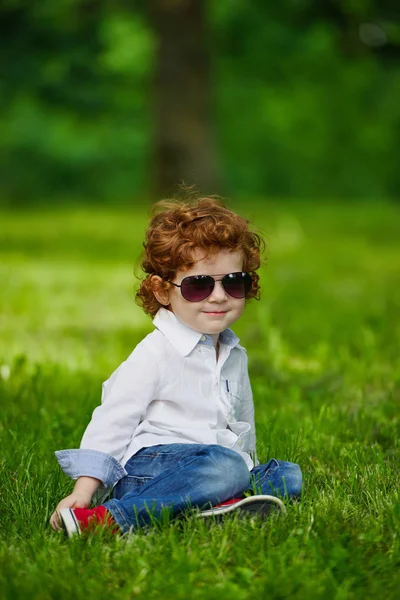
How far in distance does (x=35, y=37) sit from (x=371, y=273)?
19.3ft

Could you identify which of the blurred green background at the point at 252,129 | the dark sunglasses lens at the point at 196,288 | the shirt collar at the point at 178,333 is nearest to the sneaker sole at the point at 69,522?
the shirt collar at the point at 178,333

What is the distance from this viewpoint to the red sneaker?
2.97m

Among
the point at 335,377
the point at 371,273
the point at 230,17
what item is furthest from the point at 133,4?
the point at 335,377

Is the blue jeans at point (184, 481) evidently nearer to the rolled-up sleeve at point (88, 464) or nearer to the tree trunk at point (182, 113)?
the rolled-up sleeve at point (88, 464)

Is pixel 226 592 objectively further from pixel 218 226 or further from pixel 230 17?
pixel 230 17

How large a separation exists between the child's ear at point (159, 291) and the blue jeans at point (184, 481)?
1.61ft

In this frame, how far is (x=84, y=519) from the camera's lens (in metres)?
3.02

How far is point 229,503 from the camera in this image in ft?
Result: 10.4

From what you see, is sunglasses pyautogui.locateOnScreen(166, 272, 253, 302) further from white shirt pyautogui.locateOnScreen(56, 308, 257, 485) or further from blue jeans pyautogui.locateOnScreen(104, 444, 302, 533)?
blue jeans pyautogui.locateOnScreen(104, 444, 302, 533)

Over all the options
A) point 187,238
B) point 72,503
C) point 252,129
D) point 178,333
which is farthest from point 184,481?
point 252,129

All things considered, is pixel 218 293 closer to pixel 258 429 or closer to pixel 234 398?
pixel 234 398

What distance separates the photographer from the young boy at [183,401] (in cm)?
316

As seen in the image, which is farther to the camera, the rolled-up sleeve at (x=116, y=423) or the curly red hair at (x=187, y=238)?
the curly red hair at (x=187, y=238)

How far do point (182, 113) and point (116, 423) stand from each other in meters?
15.0
